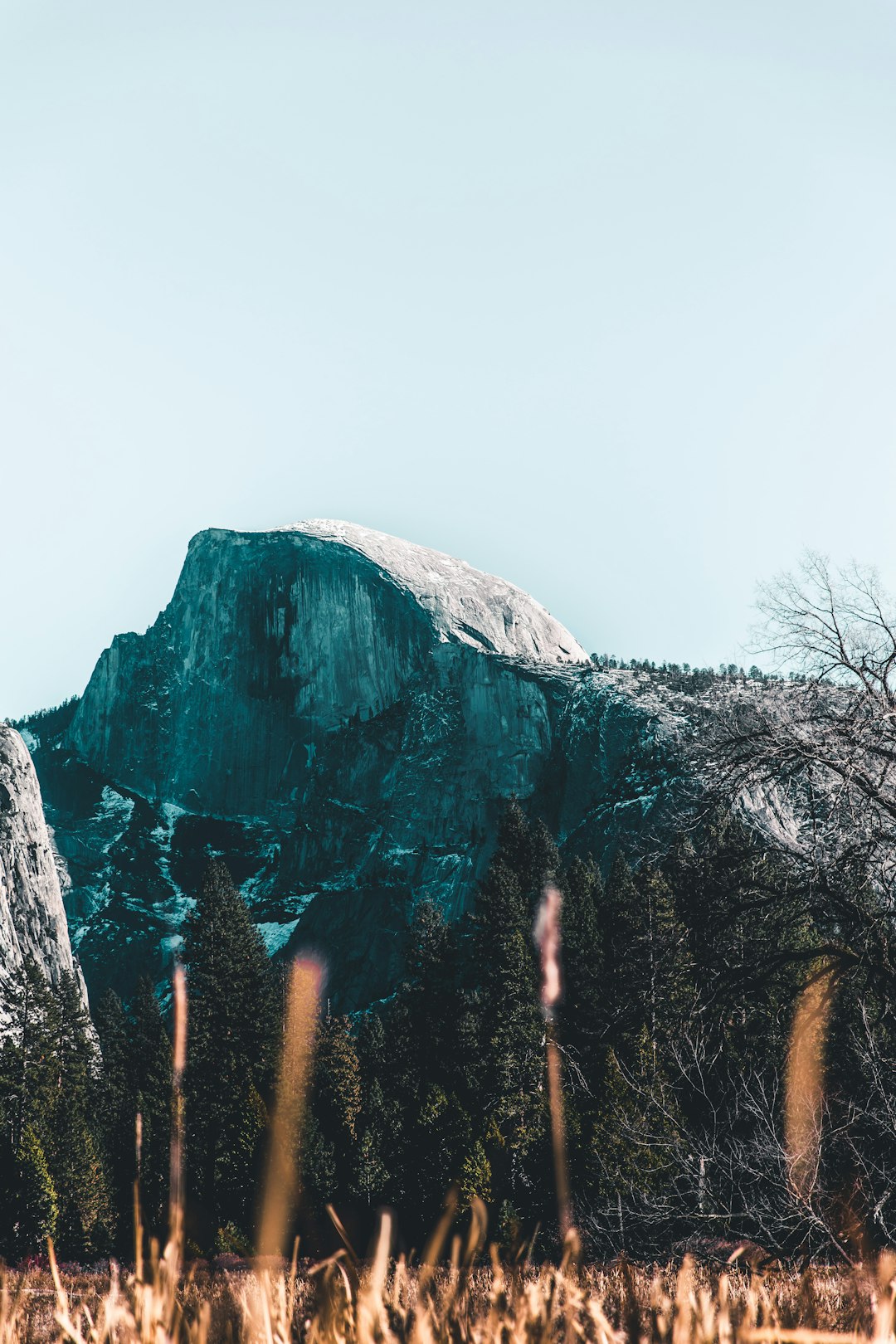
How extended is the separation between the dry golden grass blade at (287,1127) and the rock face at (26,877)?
39259 millimetres

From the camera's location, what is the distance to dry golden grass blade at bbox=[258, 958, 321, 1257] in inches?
1388

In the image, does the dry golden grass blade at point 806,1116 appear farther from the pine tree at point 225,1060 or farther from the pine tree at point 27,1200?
the pine tree at point 27,1200

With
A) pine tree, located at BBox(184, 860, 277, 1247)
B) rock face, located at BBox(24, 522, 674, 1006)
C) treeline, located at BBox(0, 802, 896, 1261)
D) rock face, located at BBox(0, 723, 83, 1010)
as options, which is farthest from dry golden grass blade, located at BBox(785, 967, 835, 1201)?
rock face, located at BBox(24, 522, 674, 1006)

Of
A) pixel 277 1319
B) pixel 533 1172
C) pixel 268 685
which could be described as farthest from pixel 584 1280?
pixel 268 685

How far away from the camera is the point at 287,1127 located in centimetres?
3862

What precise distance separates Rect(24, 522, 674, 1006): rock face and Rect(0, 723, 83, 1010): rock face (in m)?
36.7

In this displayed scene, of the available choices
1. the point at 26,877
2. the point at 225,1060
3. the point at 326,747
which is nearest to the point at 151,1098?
the point at 225,1060

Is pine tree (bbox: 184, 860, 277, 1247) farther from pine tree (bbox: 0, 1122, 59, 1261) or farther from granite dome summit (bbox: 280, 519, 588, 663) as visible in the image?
granite dome summit (bbox: 280, 519, 588, 663)

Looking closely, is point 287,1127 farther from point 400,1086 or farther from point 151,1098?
point 151,1098

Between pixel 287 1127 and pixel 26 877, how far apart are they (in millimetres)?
58394

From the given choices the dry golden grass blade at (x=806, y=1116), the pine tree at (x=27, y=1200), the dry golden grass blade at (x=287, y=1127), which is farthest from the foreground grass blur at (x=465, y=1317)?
the pine tree at (x=27, y=1200)

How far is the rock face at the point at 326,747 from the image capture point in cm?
12331

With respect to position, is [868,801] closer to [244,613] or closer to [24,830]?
[24,830]

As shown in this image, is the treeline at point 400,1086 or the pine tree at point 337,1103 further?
the pine tree at point 337,1103
